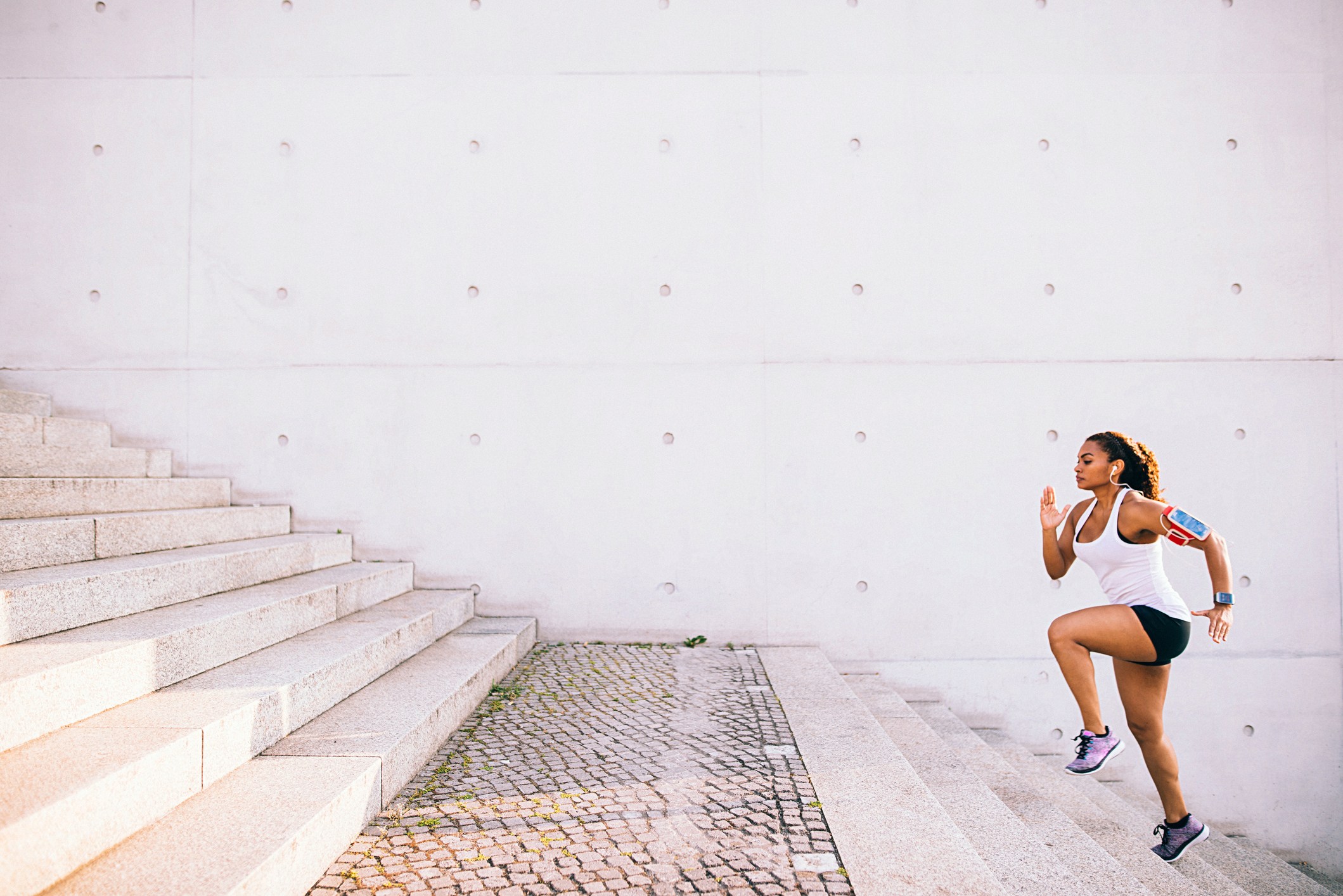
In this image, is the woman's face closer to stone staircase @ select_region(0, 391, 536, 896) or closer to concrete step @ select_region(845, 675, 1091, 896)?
concrete step @ select_region(845, 675, 1091, 896)

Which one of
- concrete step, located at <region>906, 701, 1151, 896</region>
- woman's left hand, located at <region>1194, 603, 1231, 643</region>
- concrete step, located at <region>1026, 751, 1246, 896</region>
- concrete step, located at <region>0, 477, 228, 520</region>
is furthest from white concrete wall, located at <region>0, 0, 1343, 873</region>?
woman's left hand, located at <region>1194, 603, 1231, 643</region>

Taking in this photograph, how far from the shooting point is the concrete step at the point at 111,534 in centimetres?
295

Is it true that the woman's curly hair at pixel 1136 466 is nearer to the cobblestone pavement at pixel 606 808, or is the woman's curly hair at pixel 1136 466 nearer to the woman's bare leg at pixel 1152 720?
the woman's bare leg at pixel 1152 720

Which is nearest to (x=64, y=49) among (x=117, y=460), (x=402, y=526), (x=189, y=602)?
(x=117, y=460)

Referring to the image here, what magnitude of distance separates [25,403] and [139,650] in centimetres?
336

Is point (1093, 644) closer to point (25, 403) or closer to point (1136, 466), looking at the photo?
point (1136, 466)

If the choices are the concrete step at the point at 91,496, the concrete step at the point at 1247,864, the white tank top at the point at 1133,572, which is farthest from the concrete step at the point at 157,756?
the concrete step at the point at 1247,864

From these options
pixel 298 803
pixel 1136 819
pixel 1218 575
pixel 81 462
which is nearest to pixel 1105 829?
pixel 1136 819

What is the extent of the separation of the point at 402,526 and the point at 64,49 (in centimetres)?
413

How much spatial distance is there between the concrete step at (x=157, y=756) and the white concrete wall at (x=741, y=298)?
246 centimetres

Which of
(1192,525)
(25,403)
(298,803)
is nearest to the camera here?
(298,803)

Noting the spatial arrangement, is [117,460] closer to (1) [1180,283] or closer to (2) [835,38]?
(2) [835,38]

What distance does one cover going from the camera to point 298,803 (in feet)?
7.25

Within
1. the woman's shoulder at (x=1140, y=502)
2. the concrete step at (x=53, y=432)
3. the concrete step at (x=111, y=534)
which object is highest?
the concrete step at (x=53, y=432)
